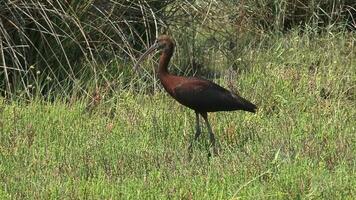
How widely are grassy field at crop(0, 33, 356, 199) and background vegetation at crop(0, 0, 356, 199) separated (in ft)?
0.03

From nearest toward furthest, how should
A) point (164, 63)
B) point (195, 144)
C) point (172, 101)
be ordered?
point (195, 144) → point (164, 63) → point (172, 101)

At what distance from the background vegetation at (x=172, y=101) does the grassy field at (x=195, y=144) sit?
0.4 inches

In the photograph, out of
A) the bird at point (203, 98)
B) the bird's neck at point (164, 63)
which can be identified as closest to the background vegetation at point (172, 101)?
the bird at point (203, 98)

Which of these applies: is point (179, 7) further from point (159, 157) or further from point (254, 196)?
point (254, 196)

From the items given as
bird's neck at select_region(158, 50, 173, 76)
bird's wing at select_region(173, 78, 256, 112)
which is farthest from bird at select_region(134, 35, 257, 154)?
bird's neck at select_region(158, 50, 173, 76)

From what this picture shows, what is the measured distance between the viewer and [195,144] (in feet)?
16.8

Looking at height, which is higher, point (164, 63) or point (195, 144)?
point (164, 63)

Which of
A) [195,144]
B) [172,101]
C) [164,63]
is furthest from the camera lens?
[172,101]

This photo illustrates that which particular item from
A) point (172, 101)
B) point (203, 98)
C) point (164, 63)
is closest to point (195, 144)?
point (203, 98)

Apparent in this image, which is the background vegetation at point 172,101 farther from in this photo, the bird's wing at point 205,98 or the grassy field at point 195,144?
the bird's wing at point 205,98

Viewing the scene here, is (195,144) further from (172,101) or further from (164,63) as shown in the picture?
(172,101)

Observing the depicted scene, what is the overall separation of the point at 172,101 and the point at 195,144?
1094 mm

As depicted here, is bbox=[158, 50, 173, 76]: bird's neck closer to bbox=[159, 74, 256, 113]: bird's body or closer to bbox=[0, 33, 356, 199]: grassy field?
bbox=[159, 74, 256, 113]: bird's body

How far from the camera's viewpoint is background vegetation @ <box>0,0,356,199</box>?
14.4ft
